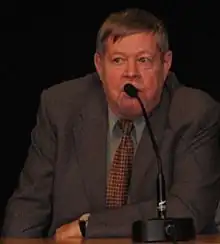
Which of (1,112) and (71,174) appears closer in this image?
(71,174)

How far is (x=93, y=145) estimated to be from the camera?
255cm

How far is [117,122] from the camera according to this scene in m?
2.57

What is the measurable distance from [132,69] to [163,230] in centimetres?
80

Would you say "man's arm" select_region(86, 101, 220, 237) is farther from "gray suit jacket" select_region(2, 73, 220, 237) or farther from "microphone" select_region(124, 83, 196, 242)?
"microphone" select_region(124, 83, 196, 242)

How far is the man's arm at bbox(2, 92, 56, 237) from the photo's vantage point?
2463mm

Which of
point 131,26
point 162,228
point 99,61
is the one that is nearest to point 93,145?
point 99,61

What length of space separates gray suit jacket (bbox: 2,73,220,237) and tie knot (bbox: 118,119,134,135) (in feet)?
0.17

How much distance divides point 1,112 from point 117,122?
0.89 m

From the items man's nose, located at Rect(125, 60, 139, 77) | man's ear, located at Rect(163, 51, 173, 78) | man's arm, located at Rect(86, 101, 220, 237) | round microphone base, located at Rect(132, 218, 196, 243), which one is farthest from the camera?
man's ear, located at Rect(163, 51, 173, 78)

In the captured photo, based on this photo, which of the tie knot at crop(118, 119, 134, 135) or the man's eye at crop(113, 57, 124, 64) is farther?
the tie knot at crop(118, 119, 134, 135)

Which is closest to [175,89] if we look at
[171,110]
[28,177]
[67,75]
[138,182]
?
[171,110]

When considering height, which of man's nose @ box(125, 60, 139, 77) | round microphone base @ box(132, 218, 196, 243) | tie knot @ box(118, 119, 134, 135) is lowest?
round microphone base @ box(132, 218, 196, 243)

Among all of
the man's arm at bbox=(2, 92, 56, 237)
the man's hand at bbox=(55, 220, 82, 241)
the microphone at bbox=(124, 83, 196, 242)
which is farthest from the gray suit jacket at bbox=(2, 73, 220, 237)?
the microphone at bbox=(124, 83, 196, 242)

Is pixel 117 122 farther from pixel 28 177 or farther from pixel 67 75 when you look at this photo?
pixel 67 75
